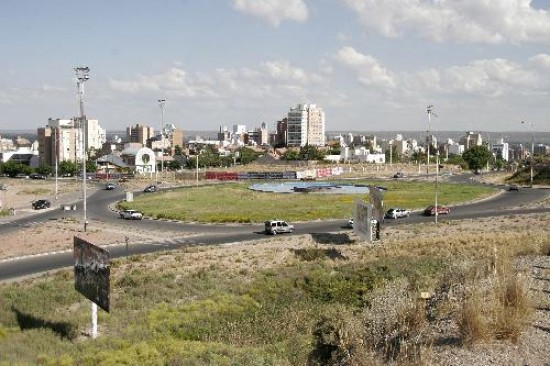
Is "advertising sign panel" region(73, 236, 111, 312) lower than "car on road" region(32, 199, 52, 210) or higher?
higher

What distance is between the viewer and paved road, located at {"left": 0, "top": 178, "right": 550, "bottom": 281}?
33500 mm

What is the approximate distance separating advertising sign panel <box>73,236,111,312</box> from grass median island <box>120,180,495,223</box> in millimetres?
33162

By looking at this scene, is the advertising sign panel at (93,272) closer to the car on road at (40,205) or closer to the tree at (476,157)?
the car on road at (40,205)

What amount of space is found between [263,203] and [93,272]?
5115cm

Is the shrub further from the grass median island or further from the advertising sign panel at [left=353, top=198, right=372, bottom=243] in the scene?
the grass median island

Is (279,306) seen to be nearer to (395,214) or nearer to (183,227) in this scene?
(183,227)

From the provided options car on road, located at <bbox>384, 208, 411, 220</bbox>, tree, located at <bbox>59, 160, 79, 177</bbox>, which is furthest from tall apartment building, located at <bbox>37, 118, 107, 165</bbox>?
car on road, located at <bbox>384, 208, 411, 220</bbox>

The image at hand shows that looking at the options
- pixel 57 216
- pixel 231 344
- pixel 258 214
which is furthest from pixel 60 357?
pixel 57 216

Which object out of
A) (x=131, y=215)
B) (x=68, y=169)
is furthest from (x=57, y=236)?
(x=68, y=169)

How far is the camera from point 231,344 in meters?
18.5

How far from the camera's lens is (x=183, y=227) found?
4981 cm

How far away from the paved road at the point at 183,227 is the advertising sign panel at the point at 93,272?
39.6ft

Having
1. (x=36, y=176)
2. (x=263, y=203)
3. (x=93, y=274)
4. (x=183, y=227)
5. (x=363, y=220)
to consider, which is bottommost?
(x=36, y=176)

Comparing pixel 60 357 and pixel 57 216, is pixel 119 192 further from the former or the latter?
pixel 60 357
